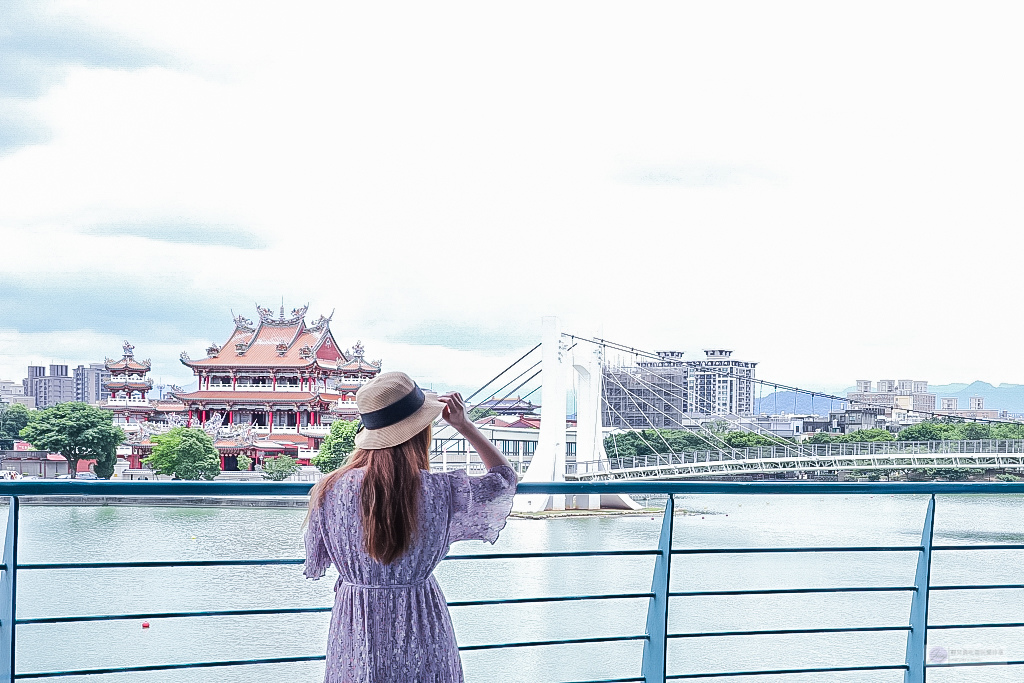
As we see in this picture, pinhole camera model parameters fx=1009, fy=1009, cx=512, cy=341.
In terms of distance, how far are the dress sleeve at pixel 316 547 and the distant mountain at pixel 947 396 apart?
2400 centimetres

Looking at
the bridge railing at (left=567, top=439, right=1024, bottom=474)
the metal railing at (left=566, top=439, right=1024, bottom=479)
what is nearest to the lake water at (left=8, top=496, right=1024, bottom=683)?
the metal railing at (left=566, top=439, right=1024, bottom=479)

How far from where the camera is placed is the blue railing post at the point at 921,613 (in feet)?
4.22

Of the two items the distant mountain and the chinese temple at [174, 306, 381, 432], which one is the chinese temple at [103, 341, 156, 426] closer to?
the chinese temple at [174, 306, 381, 432]

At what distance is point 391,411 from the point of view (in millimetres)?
856

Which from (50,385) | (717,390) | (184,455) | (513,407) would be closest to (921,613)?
(513,407)

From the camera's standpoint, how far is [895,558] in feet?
57.8

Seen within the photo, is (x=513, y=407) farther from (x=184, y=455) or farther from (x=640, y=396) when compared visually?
(x=184, y=455)

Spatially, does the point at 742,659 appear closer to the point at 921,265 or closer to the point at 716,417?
the point at 716,417

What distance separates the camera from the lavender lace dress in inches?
33.6

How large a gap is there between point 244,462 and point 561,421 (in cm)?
1125

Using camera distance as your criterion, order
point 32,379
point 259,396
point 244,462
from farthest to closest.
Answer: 1. point 32,379
2. point 259,396
3. point 244,462

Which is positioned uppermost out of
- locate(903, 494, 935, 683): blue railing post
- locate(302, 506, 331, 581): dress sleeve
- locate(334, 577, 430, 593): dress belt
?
locate(302, 506, 331, 581): dress sleeve

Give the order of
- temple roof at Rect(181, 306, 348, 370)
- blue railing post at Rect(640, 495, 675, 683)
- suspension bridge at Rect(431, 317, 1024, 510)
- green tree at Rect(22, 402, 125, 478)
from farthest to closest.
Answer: temple roof at Rect(181, 306, 348, 370)
green tree at Rect(22, 402, 125, 478)
suspension bridge at Rect(431, 317, 1024, 510)
blue railing post at Rect(640, 495, 675, 683)

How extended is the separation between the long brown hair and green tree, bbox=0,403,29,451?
2881 cm
